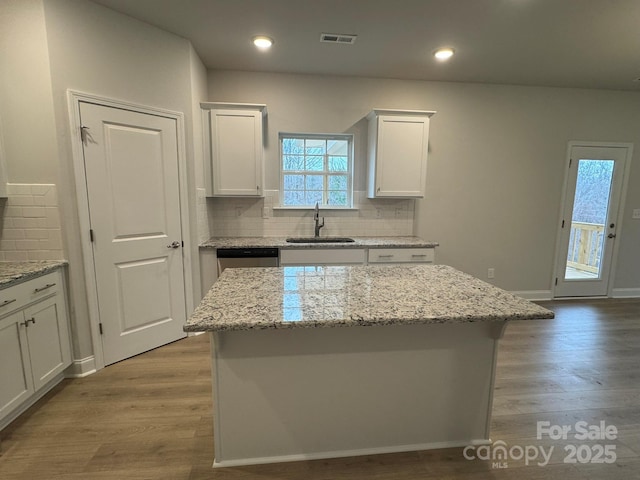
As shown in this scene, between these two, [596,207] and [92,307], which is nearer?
[92,307]

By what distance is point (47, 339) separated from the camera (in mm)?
2068

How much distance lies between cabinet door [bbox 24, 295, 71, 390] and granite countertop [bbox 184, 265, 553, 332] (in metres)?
1.30

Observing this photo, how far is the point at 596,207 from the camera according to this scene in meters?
4.07

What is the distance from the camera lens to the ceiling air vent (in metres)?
2.62

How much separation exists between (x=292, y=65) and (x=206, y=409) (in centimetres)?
323

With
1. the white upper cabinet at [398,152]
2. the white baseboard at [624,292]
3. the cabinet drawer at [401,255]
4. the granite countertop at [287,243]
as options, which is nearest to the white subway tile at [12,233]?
the granite countertop at [287,243]

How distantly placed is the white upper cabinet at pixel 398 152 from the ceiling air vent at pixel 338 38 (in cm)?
77

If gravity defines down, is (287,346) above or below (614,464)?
above

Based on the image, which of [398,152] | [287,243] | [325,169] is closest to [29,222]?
[287,243]

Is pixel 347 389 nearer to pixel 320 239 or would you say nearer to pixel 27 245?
pixel 320 239

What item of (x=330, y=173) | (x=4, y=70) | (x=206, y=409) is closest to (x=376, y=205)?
(x=330, y=173)

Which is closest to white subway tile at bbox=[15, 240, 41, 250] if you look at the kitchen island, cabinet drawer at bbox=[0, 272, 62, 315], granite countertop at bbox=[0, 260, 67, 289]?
granite countertop at bbox=[0, 260, 67, 289]

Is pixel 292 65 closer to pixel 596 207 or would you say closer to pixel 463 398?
pixel 463 398

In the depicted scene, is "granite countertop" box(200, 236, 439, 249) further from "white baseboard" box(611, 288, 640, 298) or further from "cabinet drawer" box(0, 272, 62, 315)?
"white baseboard" box(611, 288, 640, 298)
